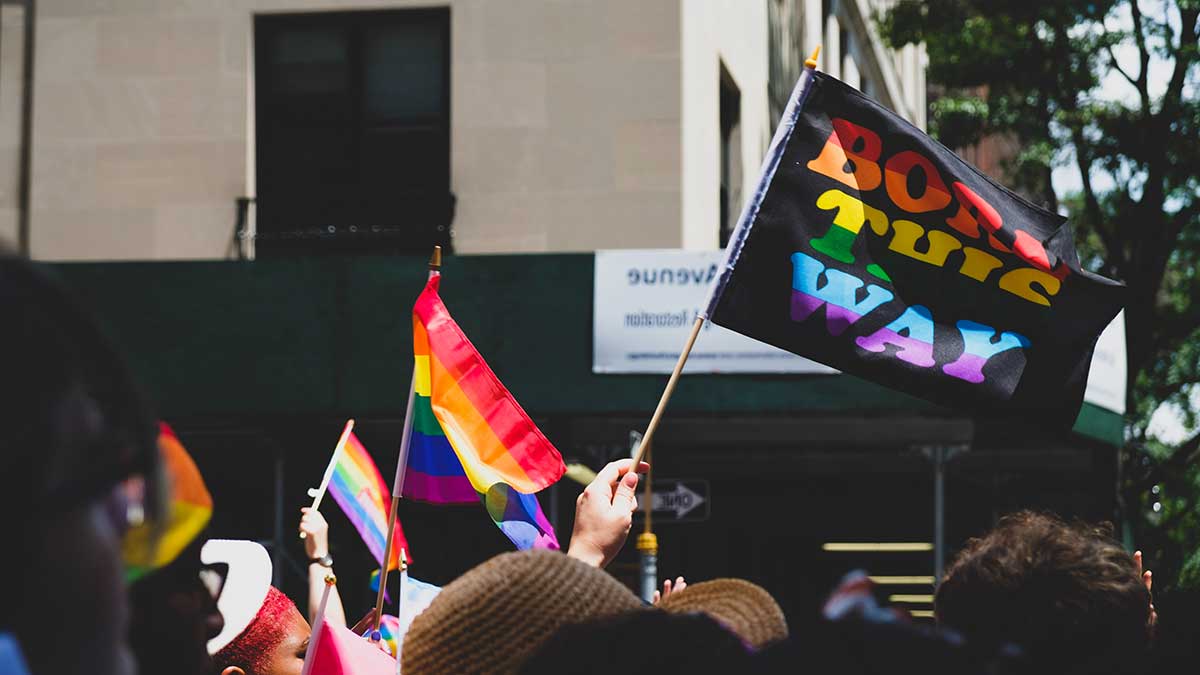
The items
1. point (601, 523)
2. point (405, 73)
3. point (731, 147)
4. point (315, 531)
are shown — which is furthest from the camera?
point (731, 147)

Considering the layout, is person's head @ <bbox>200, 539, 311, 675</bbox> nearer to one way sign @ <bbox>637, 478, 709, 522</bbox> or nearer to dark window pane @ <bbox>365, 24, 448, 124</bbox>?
one way sign @ <bbox>637, 478, 709, 522</bbox>

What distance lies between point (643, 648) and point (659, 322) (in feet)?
34.1

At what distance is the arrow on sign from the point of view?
12.9 meters

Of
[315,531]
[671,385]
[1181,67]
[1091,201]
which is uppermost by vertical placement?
[1181,67]

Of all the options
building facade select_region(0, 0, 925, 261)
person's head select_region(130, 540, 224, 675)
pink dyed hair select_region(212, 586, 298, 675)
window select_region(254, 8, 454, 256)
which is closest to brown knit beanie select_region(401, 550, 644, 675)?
person's head select_region(130, 540, 224, 675)

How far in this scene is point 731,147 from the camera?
53.4 feet

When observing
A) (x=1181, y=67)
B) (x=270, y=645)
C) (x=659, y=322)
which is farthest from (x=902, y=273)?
(x=1181, y=67)

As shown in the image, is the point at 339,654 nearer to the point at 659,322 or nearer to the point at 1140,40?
the point at 659,322

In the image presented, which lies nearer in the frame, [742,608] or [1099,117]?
[742,608]

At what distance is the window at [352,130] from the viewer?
13.8 m

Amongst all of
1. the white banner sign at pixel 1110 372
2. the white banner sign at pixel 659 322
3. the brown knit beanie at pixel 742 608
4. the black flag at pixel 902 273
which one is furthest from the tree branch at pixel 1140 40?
the brown knit beanie at pixel 742 608

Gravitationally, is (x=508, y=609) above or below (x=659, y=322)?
below

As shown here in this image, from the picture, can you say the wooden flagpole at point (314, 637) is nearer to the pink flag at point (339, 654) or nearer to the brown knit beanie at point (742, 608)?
the pink flag at point (339, 654)

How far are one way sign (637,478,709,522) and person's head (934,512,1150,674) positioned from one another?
31.6 ft
